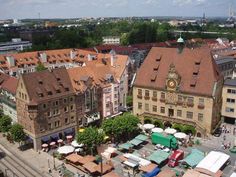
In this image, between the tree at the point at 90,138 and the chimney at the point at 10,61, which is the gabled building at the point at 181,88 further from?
the chimney at the point at 10,61

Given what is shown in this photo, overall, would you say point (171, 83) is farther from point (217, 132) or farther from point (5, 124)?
point (5, 124)

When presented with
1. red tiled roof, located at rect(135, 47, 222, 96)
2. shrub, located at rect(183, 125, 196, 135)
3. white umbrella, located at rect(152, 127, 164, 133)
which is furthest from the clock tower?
white umbrella, located at rect(152, 127, 164, 133)

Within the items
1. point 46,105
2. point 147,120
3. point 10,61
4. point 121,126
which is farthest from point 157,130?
point 10,61

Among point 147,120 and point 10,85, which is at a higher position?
point 10,85

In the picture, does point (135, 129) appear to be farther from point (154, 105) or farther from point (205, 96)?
point (205, 96)

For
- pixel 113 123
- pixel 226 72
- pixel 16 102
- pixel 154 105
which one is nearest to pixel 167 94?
pixel 154 105

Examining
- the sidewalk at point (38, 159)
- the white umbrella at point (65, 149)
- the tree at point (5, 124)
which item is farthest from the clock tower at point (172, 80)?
the tree at point (5, 124)

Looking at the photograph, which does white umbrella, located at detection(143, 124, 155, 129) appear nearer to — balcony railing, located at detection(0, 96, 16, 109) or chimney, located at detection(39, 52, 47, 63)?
balcony railing, located at detection(0, 96, 16, 109)
